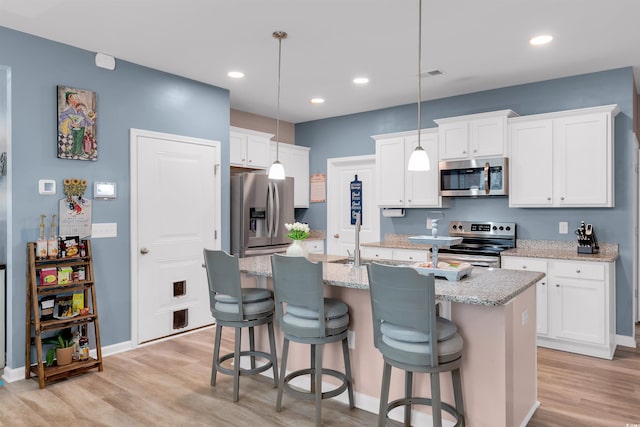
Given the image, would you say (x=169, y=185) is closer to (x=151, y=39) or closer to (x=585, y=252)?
(x=151, y=39)

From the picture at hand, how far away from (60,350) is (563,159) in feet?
15.6

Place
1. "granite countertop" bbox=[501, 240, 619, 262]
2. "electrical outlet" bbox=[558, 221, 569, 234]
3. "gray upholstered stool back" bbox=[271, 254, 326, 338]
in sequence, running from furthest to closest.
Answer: "electrical outlet" bbox=[558, 221, 569, 234], "granite countertop" bbox=[501, 240, 619, 262], "gray upholstered stool back" bbox=[271, 254, 326, 338]

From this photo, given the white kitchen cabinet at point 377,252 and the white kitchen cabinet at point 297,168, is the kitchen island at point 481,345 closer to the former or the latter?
the white kitchen cabinet at point 377,252

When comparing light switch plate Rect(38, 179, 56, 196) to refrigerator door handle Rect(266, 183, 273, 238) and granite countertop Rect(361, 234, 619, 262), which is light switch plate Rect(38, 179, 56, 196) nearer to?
refrigerator door handle Rect(266, 183, 273, 238)

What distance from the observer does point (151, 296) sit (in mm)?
4098

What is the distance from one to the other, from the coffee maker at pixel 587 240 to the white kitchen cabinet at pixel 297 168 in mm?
3620

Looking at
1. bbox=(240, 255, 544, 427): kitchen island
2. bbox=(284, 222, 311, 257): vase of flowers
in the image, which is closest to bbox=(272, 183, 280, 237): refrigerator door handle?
bbox=(284, 222, 311, 257): vase of flowers

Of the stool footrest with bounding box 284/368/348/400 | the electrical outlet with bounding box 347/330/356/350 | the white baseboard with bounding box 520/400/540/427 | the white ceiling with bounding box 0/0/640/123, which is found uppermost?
the white ceiling with bounding box 0/0/640/123

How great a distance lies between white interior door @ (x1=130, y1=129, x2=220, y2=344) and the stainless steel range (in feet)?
8.45

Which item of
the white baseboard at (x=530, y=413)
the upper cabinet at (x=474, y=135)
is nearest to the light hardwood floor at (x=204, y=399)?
the white baseboard at (x=530, y=413)

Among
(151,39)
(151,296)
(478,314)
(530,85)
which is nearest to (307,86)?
(151,39)

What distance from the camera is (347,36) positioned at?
3.41 metres

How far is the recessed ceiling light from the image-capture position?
11.1 ft

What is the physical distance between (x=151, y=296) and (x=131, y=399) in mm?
1311
